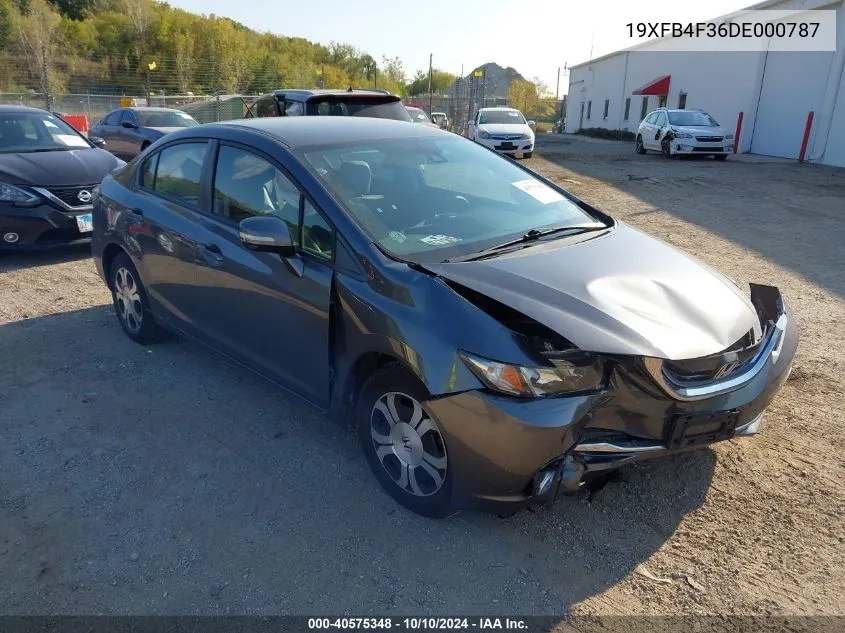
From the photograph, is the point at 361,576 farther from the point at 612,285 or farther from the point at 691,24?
the point at 691,24

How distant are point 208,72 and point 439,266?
2117 inches

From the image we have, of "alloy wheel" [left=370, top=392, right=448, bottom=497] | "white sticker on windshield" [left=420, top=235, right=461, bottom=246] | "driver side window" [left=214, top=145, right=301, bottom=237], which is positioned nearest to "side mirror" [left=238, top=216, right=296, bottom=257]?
"driver side window" [left=214, top=145, right=301, bottom=237]

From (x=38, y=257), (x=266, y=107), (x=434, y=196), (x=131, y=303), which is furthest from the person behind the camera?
(x=266, y=107)

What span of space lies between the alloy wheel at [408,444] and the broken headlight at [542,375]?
364mm

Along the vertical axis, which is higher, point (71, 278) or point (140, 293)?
point (140, 293)

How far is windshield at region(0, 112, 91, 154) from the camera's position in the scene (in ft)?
25.4

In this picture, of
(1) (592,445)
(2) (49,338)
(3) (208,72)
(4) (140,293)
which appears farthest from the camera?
(3) (208,72)

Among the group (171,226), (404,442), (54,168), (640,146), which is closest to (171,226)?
(171,226)

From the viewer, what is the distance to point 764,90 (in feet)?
74.6

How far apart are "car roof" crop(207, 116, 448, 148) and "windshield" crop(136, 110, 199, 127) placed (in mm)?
11307

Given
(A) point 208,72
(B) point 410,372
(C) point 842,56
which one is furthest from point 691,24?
(A) point 208,72

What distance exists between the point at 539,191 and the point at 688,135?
17372 mm

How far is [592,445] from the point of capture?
8.49ft

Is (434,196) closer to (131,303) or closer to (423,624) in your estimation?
(423,624)
